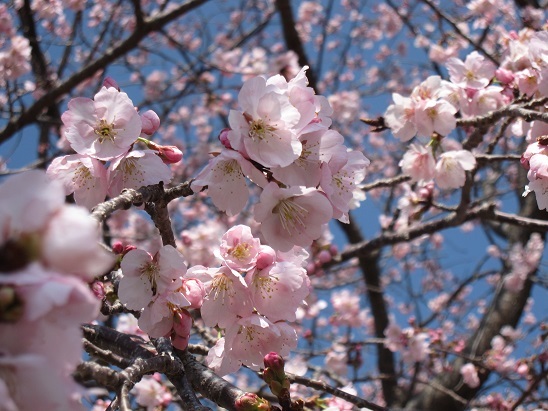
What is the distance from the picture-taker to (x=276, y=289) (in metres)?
1.27

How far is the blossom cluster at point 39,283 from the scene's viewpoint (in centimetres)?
56

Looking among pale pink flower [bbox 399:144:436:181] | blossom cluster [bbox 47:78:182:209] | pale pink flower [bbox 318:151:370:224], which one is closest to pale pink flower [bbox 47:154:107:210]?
blossom cluster [bbox 47:78:182:209]

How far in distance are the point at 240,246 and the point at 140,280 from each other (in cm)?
25

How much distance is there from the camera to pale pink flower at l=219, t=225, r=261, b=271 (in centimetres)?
129

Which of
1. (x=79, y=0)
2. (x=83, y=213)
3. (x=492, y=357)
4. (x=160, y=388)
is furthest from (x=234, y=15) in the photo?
(x=83, y=213)

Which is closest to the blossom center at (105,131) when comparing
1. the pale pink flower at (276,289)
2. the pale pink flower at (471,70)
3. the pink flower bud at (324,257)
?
the pale pink flower at (276,289)

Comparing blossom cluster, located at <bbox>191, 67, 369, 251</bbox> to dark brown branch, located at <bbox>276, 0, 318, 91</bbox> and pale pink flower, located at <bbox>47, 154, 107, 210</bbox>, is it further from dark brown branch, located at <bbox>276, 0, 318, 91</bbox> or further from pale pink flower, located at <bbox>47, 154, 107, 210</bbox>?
dark brown branch, located at <bbox>276, 0, 318, 91</bbox>

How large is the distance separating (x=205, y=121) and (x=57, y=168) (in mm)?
6865

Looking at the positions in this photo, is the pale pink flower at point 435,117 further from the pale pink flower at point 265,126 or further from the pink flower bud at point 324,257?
the pink flower bud at point 324,257

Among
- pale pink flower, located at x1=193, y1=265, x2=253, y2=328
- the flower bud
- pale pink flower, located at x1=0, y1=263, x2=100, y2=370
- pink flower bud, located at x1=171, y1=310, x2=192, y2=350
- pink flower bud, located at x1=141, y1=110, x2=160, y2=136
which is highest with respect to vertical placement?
pink flower bud, located at x1=141, y1=110, x2=160, y2=136

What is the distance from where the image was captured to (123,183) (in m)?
1.25

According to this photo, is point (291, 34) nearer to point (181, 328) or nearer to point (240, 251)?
point (240, 251)

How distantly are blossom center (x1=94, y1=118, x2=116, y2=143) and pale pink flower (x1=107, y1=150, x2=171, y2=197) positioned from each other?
0.27ft

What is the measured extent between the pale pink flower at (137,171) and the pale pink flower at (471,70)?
1.33 m
